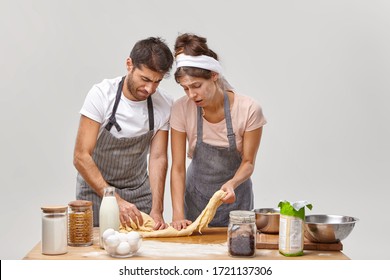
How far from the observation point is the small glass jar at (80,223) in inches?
122

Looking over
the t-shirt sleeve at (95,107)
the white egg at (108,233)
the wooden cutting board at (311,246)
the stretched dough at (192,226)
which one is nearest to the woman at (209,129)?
the stretched dough at (192,226)

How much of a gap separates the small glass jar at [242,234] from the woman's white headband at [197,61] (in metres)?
1.06

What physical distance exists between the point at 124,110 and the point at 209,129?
52 cm

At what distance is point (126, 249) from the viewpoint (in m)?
2.89

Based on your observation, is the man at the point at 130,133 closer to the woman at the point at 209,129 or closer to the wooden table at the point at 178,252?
the woman at the point at 209,129

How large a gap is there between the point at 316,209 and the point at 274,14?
176 centimetres

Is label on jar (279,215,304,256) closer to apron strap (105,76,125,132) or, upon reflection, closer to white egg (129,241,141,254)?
white egg (129,241,141,254)

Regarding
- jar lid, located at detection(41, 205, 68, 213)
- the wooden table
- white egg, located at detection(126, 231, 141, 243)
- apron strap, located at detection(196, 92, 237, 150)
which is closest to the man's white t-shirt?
apron strap, located at detection(196, 92, 237, 150)

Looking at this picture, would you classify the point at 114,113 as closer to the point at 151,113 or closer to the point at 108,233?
the point at 151,113

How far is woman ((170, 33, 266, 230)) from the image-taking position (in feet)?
12.0

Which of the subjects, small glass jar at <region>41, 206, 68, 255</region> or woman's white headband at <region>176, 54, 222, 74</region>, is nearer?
small glass jar at <region>41, 206, 68, 255</region>

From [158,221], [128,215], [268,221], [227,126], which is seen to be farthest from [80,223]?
[227,126]
